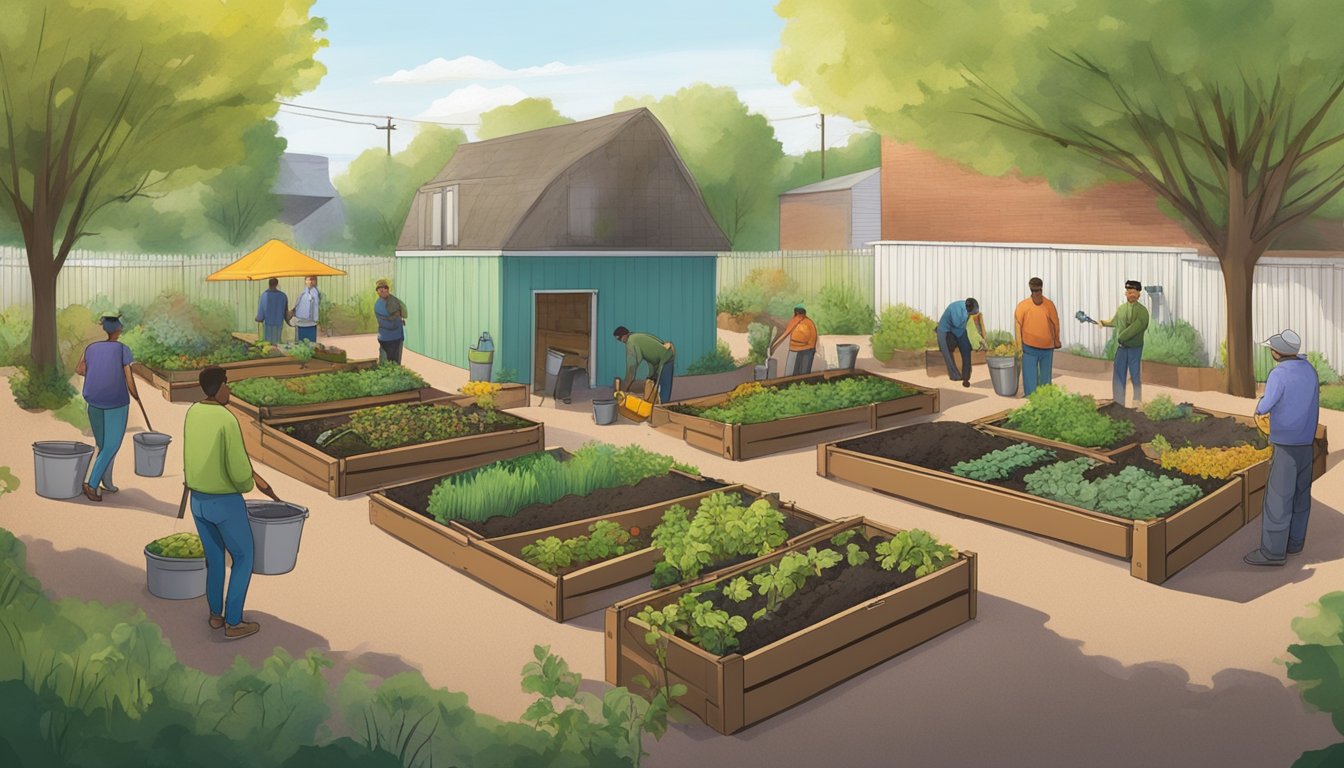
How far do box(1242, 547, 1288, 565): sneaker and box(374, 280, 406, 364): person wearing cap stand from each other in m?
14.3

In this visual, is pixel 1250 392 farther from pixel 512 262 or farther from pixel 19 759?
pixel 19 759

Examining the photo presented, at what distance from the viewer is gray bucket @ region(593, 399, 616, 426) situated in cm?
1705

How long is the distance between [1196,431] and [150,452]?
1268 centimetres

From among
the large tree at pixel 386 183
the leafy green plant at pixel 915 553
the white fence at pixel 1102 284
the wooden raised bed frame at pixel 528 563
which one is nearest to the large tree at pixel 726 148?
the large tree at pixel 386 183

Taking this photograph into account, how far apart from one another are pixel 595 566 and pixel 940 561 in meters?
2.66

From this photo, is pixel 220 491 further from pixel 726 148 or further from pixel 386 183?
pixel 386 183

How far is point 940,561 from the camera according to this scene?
28.2 feet

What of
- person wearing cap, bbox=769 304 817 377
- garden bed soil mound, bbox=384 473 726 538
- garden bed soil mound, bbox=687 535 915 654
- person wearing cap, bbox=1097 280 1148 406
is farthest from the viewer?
person wearing cap, bbox=769 304 817 377

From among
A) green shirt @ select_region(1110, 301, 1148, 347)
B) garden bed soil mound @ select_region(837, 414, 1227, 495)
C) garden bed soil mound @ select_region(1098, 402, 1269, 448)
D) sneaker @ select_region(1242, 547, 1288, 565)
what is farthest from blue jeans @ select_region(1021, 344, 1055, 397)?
sneaker @ select_region(1242, 547, 1288, 565)

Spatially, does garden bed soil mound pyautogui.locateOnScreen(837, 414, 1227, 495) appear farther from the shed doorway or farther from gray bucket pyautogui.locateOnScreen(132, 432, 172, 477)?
gray bucket pyautogui.locateOnScreen(132, 432, 172, 477)

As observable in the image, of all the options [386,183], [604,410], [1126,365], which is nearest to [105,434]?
[604,410]

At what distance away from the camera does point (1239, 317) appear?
768 inches

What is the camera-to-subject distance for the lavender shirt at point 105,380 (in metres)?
11.9

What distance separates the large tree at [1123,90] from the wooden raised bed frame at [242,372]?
10053 millimetres
